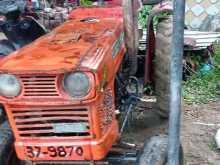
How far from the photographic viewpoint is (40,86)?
3.14m

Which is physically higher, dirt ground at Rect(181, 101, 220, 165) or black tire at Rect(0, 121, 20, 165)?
black tire at Rect(0, 121, 20, 165)

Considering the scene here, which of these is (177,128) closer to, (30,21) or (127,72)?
(127,72)

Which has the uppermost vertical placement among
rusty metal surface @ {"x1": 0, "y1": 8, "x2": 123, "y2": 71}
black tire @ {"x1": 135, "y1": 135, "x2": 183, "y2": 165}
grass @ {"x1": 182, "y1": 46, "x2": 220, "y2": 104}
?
rusty metal surface @ {"x1": 0, "y1": 8, "x2": 123, "y2": 71}

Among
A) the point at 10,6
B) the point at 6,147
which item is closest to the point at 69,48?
the point at 6,147

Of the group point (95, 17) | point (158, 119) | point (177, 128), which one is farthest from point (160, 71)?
point (177, 128)

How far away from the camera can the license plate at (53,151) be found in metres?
3.32

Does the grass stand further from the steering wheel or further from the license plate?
the license plate

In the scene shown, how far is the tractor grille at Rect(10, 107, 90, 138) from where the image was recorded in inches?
128

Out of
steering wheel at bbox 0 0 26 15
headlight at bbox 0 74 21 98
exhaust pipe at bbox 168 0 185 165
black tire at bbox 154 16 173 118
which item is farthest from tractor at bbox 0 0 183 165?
black tire at bbox 154 16 173 118

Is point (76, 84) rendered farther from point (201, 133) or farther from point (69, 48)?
point (201, 133)

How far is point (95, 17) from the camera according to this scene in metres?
4.54

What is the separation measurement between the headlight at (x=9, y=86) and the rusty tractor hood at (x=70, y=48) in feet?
0.18

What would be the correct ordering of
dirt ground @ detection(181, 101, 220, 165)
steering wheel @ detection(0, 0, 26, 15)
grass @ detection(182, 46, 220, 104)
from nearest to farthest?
steering wheel @ detection(0, 0, 26, 15)
dirt ground @ detection(181, 101, 220, 165)
grass @ detection(182, 46, 220, 104)

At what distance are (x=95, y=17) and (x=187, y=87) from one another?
2634 mm
